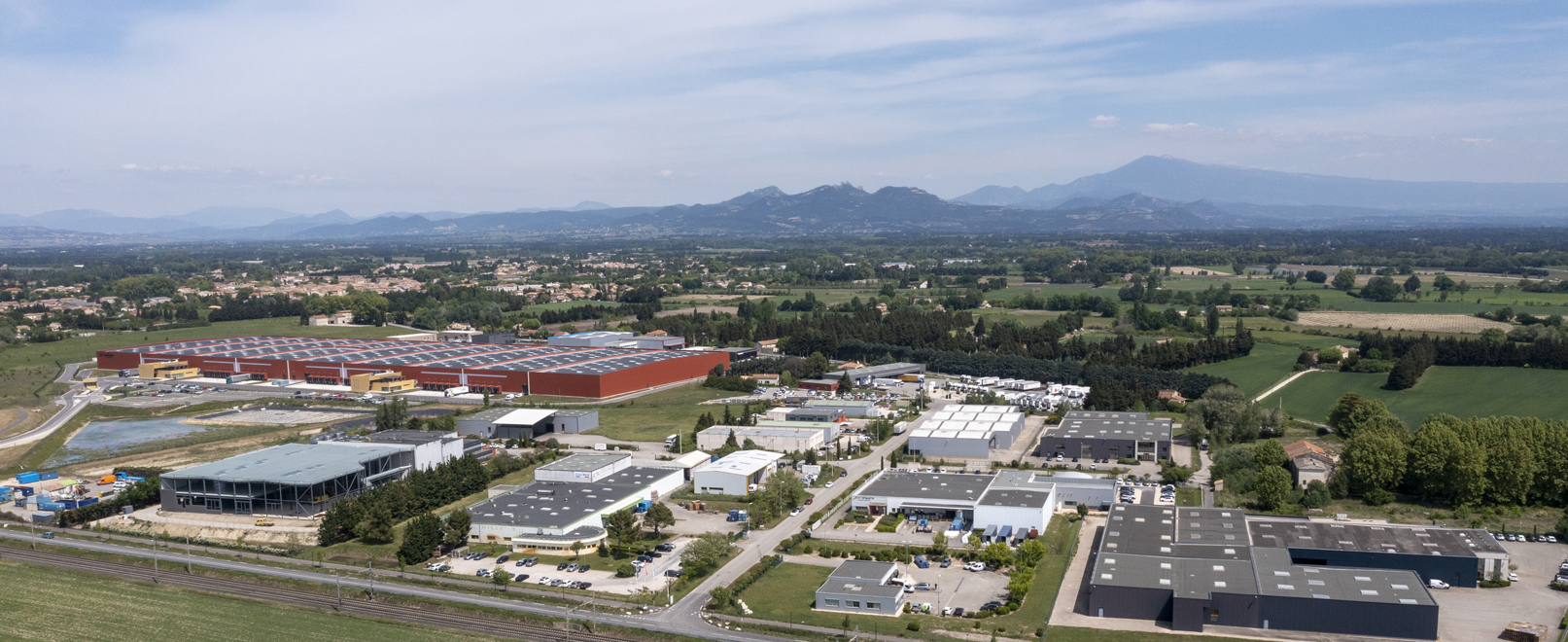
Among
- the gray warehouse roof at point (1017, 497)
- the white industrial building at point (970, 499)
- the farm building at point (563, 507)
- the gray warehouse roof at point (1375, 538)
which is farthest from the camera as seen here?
the gray warehouse roof at point (1017, 497)

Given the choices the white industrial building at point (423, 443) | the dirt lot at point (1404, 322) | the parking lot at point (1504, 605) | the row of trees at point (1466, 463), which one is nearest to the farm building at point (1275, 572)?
the parking lot at point (1504, 605)

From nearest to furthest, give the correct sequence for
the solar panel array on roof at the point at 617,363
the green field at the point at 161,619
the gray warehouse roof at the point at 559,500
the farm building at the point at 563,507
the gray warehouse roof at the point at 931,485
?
1. the green field at the point at 161,619
2. the farm building at the point at 563,507
3. the gray warehouse roof at the point at 559,500
4. the gray warehouse roof at the point at 931,485
5. the solar panel array on roof at the point at 617,363

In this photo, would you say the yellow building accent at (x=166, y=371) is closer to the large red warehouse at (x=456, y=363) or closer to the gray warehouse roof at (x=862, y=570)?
the large red warehouse at (x=456, y=363)

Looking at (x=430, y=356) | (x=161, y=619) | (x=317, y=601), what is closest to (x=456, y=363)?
(x=430, y=356)

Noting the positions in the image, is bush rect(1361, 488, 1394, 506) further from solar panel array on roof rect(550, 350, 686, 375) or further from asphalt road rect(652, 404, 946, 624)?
solar panel array on roof rect(550, 350, 686, 375)

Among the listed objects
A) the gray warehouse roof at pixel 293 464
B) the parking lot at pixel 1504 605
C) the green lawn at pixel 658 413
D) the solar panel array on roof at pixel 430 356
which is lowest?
the green lawn at pixel 658 413

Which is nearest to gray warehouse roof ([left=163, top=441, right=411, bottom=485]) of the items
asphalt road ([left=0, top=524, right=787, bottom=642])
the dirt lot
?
asphalt road ([left=0, top=524, right=787, bottom=642])

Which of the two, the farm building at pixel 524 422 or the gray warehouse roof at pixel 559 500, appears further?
Result: the farm building at pixel 524 422
